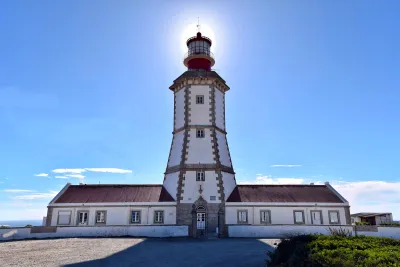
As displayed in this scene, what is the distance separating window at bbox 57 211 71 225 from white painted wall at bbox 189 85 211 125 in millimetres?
14277

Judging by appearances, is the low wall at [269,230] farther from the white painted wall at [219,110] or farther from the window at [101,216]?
the window at [101,216]

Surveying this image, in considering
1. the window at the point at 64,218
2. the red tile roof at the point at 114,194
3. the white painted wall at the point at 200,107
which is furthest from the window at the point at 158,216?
the white painted wall at the point at 200,107

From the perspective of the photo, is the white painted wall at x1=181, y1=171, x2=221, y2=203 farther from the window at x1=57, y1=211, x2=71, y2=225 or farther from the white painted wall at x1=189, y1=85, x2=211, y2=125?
the window at x1=57, y1=211, x2=71, y2=225

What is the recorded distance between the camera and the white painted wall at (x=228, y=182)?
27.2 meters

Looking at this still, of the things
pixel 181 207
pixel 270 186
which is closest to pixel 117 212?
pixel 181 207

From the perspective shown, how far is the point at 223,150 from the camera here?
28.7m

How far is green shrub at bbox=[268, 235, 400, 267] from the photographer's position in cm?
766

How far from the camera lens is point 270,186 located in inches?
1179

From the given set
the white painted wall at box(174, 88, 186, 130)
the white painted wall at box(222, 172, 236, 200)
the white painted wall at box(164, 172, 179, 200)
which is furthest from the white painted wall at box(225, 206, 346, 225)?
the white painted wall at box(174, 88, 186, 130)

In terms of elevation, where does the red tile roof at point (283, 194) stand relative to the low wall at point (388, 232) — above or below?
above

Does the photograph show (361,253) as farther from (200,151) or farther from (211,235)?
(200,151)

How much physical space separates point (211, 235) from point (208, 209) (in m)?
2.30

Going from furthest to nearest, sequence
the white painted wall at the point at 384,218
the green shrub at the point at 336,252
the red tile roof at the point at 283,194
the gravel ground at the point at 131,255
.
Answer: the white painted wall at the point at 384,218 → the red tile roof at the point at 283,194 → the gravel ground at the point at 131,255 → the green shrub at the point at 336,252

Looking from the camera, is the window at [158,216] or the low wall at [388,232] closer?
the low wall at [388,232]
